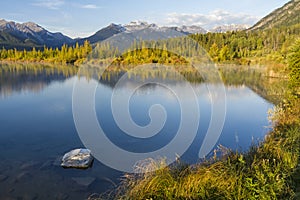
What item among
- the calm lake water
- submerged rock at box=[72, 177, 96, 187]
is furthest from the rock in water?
submerged rock at box=[72, 177, 96, 187]

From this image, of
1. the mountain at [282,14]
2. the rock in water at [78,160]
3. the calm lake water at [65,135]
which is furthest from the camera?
the mountain at [282,14]

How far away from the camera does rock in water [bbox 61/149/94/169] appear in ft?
26.8

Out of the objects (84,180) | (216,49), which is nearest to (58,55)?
(216,49)

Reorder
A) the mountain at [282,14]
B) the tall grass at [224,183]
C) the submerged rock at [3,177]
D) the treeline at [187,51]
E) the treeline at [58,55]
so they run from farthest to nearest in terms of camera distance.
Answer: the mountain at [282,14] < the treeline at [58,55] < the treeline at [187,51] < the submerged rock at [3,177] < the tall grass at [224,183]

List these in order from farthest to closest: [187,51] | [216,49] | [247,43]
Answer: [247,43] < [216,49] < [187,51]

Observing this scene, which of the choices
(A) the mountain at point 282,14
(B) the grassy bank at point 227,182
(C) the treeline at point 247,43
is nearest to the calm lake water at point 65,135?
(B) the grassy bank at point 227,182

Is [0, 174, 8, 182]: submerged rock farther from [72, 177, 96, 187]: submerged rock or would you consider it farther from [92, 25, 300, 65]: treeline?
[92, 25, 300, 65]: treeline

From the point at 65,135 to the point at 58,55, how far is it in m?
62.7

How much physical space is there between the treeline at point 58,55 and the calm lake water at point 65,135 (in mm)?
44487

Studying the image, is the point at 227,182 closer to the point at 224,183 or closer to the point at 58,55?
the point at 224,183

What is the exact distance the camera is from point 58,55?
69938mm

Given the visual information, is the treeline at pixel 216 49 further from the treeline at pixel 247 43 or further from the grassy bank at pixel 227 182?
the grassy bank at pixel 227 182

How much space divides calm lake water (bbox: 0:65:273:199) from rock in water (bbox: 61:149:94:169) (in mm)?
199

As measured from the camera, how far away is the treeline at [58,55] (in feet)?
213
